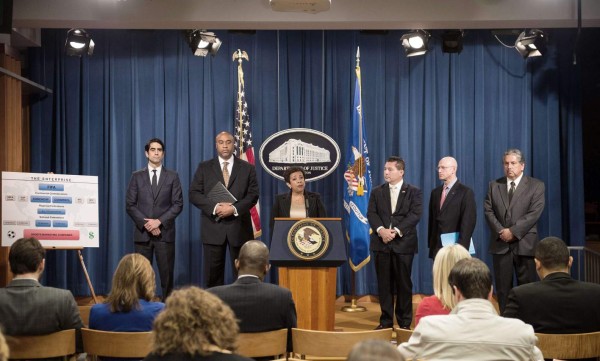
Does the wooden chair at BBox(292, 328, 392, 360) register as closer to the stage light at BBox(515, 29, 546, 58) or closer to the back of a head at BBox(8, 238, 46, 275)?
the back of a head at BBox(8, 238, 46, 275)

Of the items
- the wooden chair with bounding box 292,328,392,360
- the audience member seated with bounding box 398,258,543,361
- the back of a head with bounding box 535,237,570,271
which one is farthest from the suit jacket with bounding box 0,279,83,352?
the back of a head with bounding box 535,237,570,271

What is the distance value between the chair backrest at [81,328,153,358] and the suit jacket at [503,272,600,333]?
5.96ft

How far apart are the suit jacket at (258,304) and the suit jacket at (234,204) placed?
3140mm

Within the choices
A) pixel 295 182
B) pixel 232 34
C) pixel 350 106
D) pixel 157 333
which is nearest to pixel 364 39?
pixel 350 106

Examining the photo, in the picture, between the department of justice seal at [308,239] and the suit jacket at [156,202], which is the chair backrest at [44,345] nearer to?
the department of justice seal at [308,239]

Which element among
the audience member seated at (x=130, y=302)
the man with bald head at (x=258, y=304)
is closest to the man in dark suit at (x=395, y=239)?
the man with bald head at (x=258, y=304)

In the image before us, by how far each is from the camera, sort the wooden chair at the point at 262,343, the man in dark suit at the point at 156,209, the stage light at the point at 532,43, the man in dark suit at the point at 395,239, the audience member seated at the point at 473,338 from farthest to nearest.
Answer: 1. the stage light at the point at 532,43
2. the man in dark suit at the point at 156,209
3. the man in dark suit at the point at 395,239
4. the wooden chair at the point at 262,343
5. the audience member seated at the point at 473,338

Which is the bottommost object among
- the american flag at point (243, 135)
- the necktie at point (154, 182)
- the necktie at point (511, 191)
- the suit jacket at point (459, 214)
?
the suit jacket at point (459, 214)

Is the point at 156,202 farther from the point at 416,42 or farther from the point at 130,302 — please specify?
the point at 130,302

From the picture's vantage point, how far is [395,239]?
260 inches

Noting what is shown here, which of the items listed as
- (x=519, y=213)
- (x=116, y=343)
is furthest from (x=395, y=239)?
(x=116, y=343)

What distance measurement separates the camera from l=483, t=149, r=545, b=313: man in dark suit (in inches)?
266

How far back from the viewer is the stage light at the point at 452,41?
322 inches

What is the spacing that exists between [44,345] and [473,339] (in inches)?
78.9
